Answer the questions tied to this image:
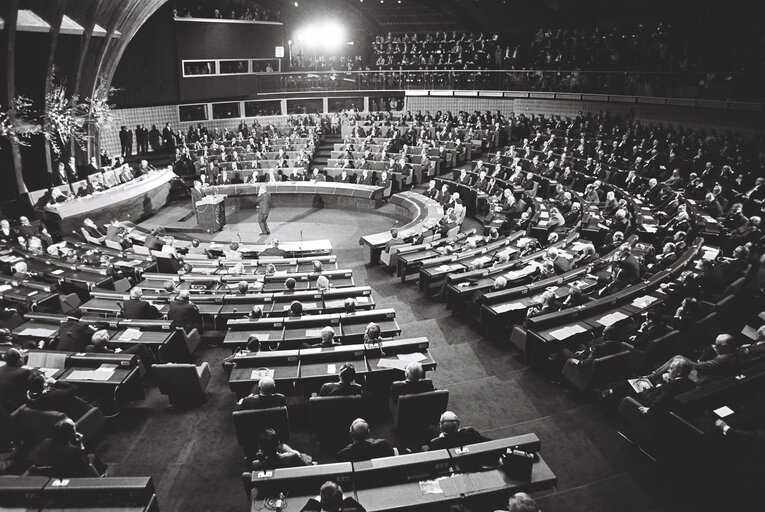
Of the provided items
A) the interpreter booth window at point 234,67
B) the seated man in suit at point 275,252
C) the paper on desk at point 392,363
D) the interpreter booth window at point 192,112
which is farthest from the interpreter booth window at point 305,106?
the paper on desk at point 392,363

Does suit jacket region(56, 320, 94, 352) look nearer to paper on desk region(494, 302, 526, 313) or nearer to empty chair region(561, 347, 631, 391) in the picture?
paper on desk region(494, 302, 526, 313)

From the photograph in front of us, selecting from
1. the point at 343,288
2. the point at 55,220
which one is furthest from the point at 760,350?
the point at 55,220

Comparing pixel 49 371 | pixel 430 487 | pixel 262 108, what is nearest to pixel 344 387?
pixel 430 487

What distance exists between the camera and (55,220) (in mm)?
17219

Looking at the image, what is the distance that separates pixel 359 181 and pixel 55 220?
12355 mm

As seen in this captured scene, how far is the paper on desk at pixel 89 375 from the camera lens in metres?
7.09

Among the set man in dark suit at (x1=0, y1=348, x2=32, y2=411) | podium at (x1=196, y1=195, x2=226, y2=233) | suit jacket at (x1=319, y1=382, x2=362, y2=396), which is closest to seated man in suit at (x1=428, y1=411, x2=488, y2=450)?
suit jacket at (x1=319, y1=382, x2=362, y2=396)

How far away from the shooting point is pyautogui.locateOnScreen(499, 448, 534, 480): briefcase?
16.6 ft

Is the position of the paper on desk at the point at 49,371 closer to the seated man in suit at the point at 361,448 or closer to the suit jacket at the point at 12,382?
the suit jacket at the point at 12,382

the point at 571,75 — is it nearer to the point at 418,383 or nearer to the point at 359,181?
the point at 359,181

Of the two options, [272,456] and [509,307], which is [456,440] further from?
[509,307]

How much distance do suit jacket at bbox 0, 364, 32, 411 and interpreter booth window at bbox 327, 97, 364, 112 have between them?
31562 mm

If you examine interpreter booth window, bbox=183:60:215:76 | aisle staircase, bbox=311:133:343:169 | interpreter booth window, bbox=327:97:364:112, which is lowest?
aisle staircase, bbox=311:133:343:169

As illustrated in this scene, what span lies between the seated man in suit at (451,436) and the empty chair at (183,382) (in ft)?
12.8
